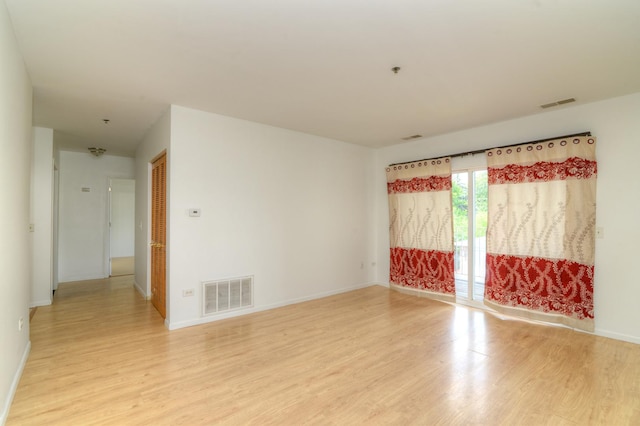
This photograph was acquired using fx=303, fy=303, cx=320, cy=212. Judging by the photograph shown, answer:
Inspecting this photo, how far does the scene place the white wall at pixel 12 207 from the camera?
1946 mm

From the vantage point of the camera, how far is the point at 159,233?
4.21m

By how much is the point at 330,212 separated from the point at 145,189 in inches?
119

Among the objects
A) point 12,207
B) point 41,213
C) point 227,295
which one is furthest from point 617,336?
point 41,213

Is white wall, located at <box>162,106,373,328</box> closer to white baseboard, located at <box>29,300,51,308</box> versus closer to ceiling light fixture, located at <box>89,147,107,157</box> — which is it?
white baseboard, located at <box>29,300,51,308</box>

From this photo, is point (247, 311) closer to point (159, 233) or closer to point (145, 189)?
point (159, 233)

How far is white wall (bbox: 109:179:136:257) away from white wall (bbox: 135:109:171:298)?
181 inches

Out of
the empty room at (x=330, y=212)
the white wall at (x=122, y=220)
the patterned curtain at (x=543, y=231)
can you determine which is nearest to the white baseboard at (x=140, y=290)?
the empty room at (x=330, y=212)

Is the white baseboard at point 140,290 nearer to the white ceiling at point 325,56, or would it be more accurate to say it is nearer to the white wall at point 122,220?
the white ceiling at point 325,56

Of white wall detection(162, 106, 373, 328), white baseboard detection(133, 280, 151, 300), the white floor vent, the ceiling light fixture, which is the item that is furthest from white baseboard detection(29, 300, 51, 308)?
the ceiling light fixture

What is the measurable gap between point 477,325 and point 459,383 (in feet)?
5.02

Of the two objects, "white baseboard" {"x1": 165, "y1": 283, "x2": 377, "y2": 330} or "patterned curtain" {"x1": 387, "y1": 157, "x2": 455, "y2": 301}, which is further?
"patterned curtain" {"x1": 387, "y1": 157, "x2": 455, "y2": 301}

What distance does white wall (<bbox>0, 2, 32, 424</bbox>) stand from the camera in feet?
6.39

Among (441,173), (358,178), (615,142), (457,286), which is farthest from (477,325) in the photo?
(358,178)

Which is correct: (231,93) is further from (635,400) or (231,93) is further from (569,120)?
(635,400)
